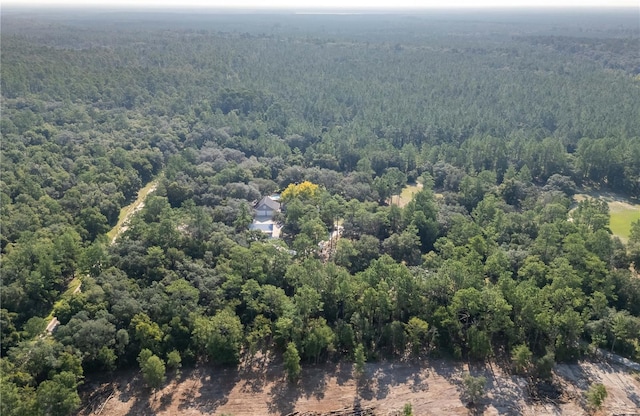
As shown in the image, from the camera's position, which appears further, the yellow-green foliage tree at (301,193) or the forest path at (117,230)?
the yellow-green foliage tree at (301,193)

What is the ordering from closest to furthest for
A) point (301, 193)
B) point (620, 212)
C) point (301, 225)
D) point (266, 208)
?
point (301, 225) → point (266, 208) → point (301, 193) → point (620, 212)

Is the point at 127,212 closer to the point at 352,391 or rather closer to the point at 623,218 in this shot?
the point at 352,391

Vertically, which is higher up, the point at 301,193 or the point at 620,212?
the point at 301,193

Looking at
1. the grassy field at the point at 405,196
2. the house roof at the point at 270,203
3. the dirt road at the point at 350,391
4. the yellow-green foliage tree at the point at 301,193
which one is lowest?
the dirt road at the point at 350,391

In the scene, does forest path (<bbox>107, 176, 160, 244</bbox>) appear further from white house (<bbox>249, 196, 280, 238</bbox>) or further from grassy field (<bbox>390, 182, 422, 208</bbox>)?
grassy field (<bbox>390, 182, 422, 208</bbox>)

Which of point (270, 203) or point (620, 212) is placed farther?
point (620, 212)

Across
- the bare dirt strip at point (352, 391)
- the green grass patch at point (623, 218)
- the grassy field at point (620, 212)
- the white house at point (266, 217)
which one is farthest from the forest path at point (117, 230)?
the green grass patch at point (623, 218)

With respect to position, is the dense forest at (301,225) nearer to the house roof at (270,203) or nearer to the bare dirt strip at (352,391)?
the house roof at (270,203)

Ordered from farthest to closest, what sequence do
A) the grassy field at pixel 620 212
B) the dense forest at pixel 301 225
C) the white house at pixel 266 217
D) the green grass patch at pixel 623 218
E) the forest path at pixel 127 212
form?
the grassy field at pixel 620 212 → the green grass patch at pixel 623 218 → the forest path at pixel 127 212 → the white house at pixel 266 217 → the dense forest at pixel 301 225

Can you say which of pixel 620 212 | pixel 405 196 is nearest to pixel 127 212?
pixel 405 196
